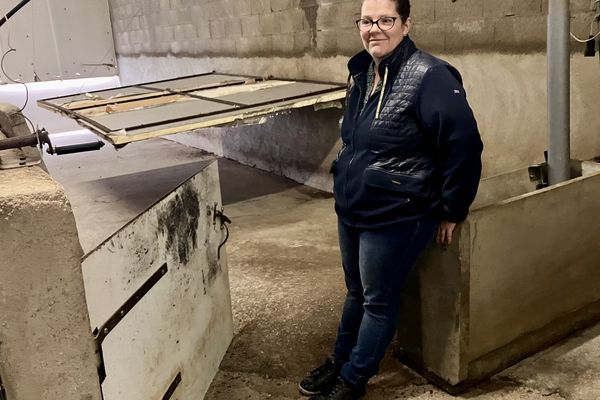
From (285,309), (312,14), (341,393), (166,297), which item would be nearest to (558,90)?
(341,393)

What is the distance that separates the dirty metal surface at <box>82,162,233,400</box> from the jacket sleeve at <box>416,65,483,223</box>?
2.56ft

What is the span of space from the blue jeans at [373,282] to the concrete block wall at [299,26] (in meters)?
1.44

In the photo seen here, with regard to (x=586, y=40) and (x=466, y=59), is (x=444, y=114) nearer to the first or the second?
(x=586, y=40)

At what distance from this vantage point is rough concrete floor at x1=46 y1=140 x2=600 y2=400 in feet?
6.05

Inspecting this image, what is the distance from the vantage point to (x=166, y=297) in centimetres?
166

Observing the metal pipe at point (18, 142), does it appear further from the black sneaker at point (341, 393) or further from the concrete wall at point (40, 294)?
the black sneaker at point (341, 393)

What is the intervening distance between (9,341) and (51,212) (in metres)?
0.26

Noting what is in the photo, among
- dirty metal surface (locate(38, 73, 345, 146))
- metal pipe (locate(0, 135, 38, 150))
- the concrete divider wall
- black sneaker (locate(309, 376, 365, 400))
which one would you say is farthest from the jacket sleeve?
the concrete divider wall

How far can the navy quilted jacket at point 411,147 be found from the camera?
151 centimetres

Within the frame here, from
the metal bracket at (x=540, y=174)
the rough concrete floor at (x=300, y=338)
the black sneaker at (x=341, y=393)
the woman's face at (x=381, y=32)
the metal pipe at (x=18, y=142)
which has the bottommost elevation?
the rough concrete floor at (x=300, y=338)

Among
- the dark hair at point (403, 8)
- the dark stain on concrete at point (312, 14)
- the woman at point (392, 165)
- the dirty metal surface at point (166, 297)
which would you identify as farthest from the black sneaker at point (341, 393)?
the dark stain on concrete at point (312, 14)

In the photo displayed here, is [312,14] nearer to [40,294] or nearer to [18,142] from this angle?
[18,142]

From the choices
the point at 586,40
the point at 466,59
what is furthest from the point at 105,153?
the point at 586,40

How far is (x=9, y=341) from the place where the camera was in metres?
1.08
